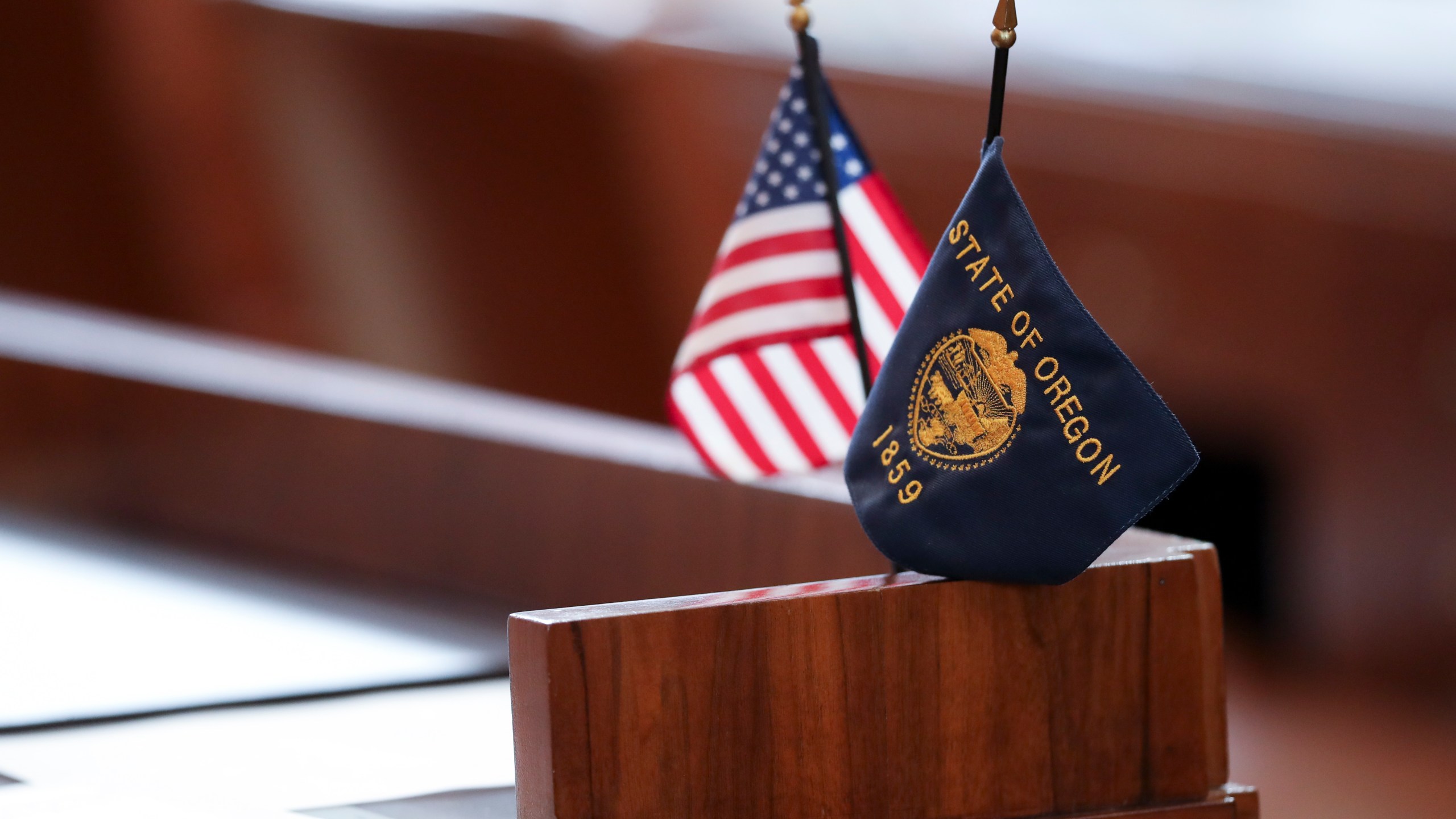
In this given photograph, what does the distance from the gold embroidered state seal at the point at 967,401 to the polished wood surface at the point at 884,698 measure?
10 cm

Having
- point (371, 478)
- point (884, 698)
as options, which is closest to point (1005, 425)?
point (884, 698)

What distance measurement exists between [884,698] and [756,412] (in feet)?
1.94

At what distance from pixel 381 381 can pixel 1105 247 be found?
159cm

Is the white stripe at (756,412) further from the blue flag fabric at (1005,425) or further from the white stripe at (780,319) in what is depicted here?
the blue flag fabric at (1005,425)

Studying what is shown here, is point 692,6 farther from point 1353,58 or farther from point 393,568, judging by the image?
point 393,568

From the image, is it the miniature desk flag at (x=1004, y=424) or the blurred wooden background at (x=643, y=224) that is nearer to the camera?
the miniature desk flag at (x=1004, y=424)

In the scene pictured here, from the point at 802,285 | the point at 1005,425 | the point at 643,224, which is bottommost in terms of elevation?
the point at 1005,425

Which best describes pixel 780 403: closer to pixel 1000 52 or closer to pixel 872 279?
pixel 872 279

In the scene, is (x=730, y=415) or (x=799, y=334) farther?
(x=730, y=415)

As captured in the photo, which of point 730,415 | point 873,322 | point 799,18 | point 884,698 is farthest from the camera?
point 730,415

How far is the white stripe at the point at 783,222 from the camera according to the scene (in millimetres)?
1405

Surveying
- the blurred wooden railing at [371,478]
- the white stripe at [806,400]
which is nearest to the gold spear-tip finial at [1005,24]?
the white stripe at [806,400]

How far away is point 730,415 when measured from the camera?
157 cm

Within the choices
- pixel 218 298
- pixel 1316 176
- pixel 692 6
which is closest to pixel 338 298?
pixel 218 298
